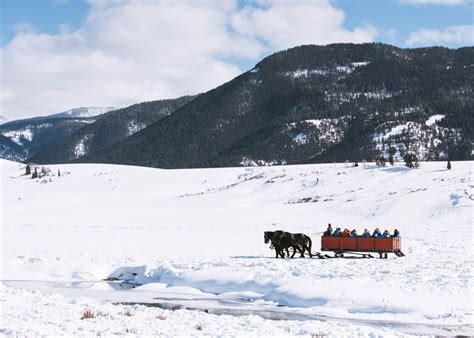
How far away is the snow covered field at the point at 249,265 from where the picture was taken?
1469 cm

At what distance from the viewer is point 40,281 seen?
931 inches

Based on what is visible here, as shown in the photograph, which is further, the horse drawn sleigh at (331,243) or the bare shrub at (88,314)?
the horse drawn sleigh at (331,243)

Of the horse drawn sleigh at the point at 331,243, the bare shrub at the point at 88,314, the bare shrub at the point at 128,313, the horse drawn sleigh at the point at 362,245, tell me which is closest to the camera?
the bare shrub at the point at 88,314

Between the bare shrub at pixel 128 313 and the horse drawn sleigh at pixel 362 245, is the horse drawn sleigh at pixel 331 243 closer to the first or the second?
the horse drawn sleigh at pixel 362 245

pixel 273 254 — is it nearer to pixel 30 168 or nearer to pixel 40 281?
pixel 40 281

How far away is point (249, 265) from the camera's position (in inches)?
949

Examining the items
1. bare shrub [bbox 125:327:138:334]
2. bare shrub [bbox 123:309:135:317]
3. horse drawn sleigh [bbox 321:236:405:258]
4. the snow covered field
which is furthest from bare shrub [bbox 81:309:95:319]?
horse drawn sleigh [bbox 321:236:405:258]

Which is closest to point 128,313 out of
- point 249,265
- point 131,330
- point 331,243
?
point 131,330

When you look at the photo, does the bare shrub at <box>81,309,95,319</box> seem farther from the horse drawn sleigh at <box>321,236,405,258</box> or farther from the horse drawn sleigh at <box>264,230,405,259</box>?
the horse drawn sleigh at <box>321,236,405,258</box>

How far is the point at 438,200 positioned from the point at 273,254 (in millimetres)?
24774

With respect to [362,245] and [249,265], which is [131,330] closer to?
[249,265]

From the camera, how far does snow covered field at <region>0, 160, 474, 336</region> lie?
14.7 m

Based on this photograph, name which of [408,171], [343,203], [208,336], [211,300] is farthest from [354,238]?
[408,171]

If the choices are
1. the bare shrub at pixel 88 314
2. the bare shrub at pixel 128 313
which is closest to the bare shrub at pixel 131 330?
the bare shrub at pixel 88 314
